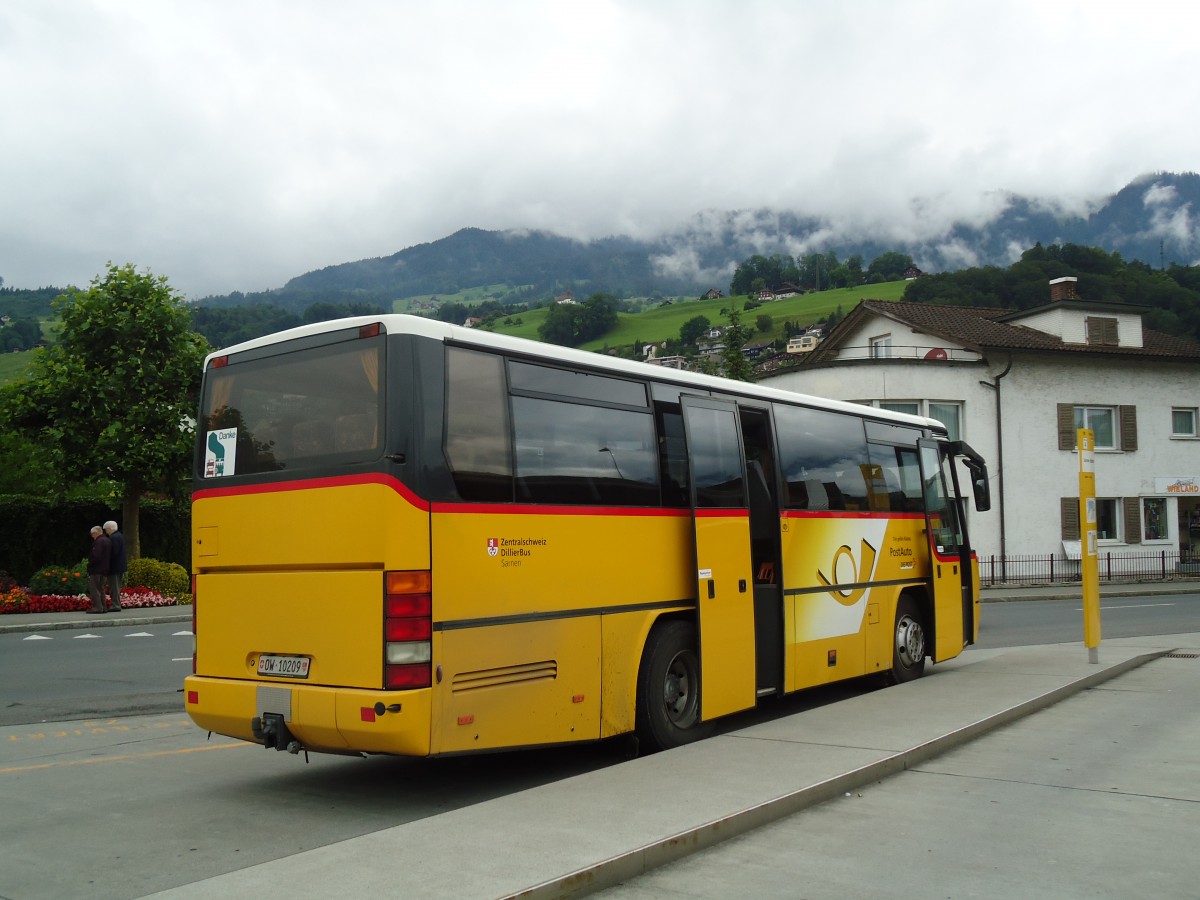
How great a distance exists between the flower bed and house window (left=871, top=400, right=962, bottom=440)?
2339 cm

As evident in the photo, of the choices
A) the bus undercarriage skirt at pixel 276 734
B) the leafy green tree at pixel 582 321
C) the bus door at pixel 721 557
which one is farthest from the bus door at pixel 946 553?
the leafy green tree at pixel 582 321

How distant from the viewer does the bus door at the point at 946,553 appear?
13562 millimetres

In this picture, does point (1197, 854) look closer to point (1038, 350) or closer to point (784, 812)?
point (784, 812)

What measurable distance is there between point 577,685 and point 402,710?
62.7 inches

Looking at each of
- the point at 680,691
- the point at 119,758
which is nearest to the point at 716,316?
the point at 680,691

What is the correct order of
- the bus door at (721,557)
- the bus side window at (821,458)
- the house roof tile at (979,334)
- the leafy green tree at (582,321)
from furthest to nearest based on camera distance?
the leafy green tree at (582,321)
the house roof tile at (979,334)
the bus side window at (821,458)
the bus door at (721,557)

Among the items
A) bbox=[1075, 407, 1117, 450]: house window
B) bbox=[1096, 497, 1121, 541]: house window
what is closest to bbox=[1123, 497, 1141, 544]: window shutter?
bbox=[1096, 497, 1121, 541]: house window

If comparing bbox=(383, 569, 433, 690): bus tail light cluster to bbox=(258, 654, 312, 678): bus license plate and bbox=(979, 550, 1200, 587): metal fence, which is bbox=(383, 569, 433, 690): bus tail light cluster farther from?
bbox=(979, 550, 1200, 587): metal fence

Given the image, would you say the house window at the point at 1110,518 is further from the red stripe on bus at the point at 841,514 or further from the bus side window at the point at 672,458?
the bus side window at the point at 672,458

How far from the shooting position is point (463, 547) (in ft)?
22.8

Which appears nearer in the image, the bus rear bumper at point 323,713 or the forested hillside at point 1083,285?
the bus rear bumper at point 323,713

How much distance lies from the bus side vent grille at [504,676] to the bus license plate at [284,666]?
1028 millimetres

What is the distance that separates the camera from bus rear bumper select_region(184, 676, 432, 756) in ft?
21.5

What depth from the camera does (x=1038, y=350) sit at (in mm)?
39312
